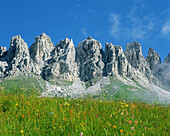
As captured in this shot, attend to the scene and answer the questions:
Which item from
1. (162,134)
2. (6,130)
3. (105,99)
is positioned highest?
(105,99)

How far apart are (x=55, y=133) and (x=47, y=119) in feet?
3.06

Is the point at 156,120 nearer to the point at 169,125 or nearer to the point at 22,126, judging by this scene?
the point at 169,125

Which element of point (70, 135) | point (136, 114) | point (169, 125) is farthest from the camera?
point (136, 114)

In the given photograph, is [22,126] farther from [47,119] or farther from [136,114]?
[136,114]

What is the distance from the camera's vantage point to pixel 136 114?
724 cm

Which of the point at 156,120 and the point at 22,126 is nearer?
the point at 22,126

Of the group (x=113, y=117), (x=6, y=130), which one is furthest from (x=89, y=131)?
(x=6, y=130)

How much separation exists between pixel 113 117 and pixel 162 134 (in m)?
1.81

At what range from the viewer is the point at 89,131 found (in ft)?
16.5

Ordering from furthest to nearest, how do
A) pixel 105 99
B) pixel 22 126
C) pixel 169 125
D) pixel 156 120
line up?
pixel 105 99
pixel 156 120
pixel 169 125
pixel 22 126

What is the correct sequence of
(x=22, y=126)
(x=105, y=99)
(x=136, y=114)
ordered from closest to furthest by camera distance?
1. (x=22, y=126)
2. (x=136, y=114)
3. (x=105, y=99)

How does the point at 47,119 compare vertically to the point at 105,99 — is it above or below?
below

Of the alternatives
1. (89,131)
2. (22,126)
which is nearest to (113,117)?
(89,131)

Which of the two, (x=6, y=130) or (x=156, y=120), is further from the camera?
(x=156, y=120)
